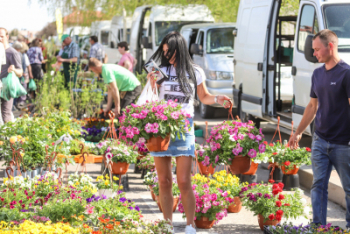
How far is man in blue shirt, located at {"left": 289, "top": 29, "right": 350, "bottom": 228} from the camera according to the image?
4074 millimetres

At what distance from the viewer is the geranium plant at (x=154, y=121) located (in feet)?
12.7

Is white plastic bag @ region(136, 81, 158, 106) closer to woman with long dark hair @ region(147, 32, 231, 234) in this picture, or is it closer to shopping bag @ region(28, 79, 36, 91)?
woman with long dark hair @ region(147, 32, 231, 234)

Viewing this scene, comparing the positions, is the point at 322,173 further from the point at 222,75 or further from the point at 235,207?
the point at 222,75

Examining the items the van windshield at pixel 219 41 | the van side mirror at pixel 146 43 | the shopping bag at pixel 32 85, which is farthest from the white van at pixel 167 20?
the shopping bag at pixel 32 85

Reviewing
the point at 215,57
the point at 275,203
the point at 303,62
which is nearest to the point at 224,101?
the point at 275,203

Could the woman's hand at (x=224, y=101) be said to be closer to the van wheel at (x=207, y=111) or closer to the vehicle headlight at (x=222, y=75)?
the vehicle headlight at (x=222, y=75)

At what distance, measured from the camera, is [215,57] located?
40.0 feet

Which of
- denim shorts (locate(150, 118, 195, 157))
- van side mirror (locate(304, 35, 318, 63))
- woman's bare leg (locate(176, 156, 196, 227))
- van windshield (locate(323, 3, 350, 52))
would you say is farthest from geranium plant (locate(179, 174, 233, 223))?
van windshield (locate(323, 3, 350, 52))

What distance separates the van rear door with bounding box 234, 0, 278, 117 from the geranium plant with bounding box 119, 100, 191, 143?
4715 mm

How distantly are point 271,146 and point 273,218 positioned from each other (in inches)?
79.8

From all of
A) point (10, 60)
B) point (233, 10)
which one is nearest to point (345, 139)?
point (10, 60)

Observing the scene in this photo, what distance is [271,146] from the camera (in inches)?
254

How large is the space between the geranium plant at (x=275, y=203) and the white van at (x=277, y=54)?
86.7 inches

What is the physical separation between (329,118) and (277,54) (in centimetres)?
498
